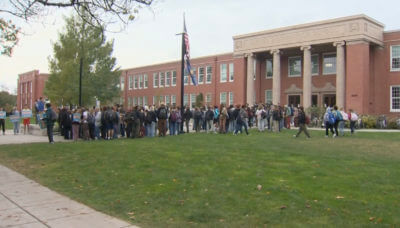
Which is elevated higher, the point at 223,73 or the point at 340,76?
the point at 223,73

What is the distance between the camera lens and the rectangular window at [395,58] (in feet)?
109

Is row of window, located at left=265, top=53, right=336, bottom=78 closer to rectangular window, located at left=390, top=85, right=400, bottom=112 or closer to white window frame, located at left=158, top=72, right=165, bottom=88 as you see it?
rectangular window, located at left=390, top=85, right=400, bottom=112

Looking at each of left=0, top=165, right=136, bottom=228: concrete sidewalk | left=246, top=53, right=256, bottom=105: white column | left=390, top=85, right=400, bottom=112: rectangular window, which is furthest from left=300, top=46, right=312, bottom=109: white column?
left=0, top=165, right=136, bottom=228: concrete sidewalk

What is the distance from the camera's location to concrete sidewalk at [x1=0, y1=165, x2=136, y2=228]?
5.27 meters

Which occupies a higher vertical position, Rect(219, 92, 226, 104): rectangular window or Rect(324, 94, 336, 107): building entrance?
Rect(219, 92, 226, 104): rectangular window

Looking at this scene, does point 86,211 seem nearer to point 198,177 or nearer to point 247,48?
point 198,177

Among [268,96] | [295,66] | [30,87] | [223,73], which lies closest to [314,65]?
[295,66]

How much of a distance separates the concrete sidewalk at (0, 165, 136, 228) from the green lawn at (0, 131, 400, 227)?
10.6 inches

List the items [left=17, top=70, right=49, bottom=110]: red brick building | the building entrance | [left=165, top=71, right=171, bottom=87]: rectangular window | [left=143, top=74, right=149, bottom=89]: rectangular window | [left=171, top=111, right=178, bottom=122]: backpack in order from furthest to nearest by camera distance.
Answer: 1. [left=17, top=70, right=49, bottom=110]: red brick building
2. [left=143, top=74, right=149, bottom=89]: rectangular window
3. [left=165, top=71, right=171, bottom=87]: rectangular window
4. the building entrance
5. [left=171, top=111, right=178, bottom=122]: backpack

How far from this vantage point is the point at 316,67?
127 ft

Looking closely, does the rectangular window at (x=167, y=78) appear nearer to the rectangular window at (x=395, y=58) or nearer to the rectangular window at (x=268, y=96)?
the rectangular window at (x=268, y=96)

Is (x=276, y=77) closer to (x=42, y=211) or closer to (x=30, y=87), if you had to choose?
(x=42, y=211)

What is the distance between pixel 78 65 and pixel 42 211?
37739 millimetres

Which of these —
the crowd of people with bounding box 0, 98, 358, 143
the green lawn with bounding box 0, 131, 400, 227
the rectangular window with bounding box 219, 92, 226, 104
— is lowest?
the green lawn with bounding box 0, 131, 400, 227
